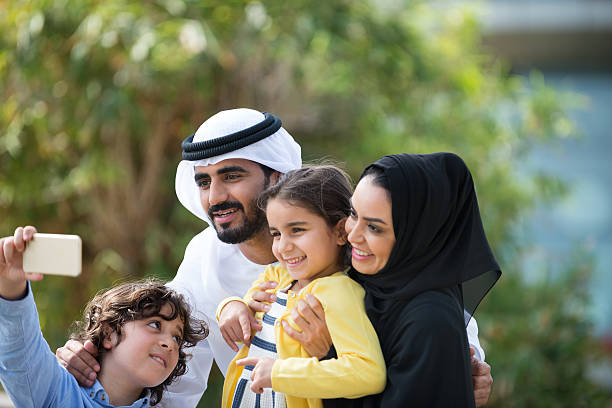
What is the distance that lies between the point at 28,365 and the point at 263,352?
0.71 m

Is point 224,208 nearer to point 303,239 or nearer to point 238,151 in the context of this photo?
point 238,151

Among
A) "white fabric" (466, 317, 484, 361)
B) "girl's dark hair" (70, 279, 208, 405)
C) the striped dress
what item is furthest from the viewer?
"white fabric" (466, 317, 484, 361)

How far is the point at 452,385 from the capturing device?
1.91 m

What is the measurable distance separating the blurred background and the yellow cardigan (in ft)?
12.9

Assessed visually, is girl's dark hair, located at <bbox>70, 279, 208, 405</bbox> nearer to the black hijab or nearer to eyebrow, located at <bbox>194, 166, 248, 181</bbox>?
eyebrow, located at <bbox>194, 166, 248, 181</bbox>

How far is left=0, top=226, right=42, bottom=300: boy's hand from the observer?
1.95 meters

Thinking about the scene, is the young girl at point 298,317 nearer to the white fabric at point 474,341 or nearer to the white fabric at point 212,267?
the white fabric at point 212,267

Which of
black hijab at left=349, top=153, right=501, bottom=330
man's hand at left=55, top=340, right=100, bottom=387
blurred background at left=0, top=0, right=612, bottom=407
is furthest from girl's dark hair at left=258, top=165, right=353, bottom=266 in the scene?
blurred background at left=0, top=0, right=612, bottom=407

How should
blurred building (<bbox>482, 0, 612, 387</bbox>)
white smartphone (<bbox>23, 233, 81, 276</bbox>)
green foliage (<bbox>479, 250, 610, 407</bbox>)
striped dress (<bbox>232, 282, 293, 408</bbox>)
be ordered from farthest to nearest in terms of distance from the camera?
blurred building (<bbox>482, 0, 612, 387</bbox>) → green foliage (<bbox>479, 250, 610, 407</bbox>) → striped dress (<bbox>232, 282, 293, 408</bbox>) → white smartphone (<bbox>23, 233, 81, 276</bbox>)

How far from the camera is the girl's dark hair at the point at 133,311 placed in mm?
2402

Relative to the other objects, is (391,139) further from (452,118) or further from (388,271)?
(388,271)

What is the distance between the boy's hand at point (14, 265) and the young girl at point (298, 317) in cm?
67

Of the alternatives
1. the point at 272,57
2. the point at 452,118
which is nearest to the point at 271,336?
the point at 272,57

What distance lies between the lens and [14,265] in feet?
6.52
